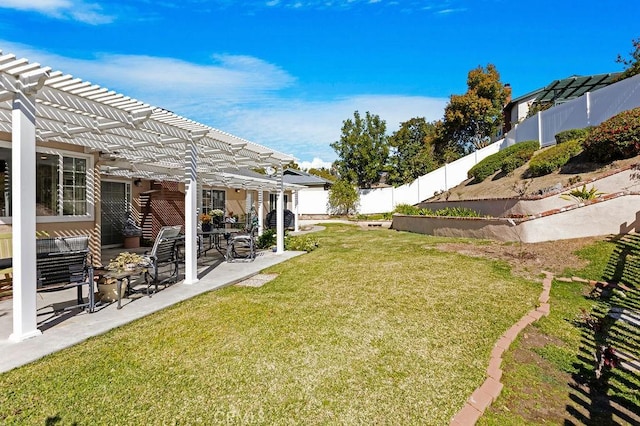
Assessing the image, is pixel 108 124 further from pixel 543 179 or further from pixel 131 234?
pixel 543 179

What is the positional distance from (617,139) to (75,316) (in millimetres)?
14925

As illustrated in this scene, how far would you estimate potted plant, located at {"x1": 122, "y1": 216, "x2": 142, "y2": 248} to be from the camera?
11977 millimetres

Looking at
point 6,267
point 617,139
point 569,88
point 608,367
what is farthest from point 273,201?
point 569,88

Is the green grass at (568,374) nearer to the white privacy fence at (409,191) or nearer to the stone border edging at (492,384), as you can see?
the stone border edging at (492,384)

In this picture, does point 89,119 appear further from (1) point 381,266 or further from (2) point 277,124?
(2) point 277,124

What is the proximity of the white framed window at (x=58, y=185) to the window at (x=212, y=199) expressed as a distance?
346 inches

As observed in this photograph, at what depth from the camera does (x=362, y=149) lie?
1192 inches

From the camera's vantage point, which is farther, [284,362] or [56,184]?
[56,184]

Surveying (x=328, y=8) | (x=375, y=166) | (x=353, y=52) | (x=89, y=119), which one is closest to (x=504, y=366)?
(x=89, y=119)

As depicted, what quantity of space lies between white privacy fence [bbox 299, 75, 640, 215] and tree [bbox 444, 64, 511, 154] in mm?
7404

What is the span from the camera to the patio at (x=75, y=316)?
3.71 metres

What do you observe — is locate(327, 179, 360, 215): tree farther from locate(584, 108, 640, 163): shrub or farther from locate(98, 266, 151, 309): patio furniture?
locate(98, 266, 151, 309): patio furniture

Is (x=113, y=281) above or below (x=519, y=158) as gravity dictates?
below

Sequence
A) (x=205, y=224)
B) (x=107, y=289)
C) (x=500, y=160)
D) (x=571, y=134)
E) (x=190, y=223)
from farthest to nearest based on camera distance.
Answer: (x=500, y=160)
(x=571, y=134)
(x=205, y=224)
(x=190, y=223)
(x=107, y=289)
